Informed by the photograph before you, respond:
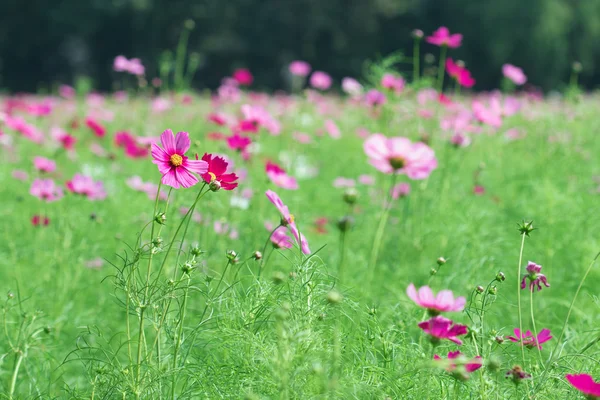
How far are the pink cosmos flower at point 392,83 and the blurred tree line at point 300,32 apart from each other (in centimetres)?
1668

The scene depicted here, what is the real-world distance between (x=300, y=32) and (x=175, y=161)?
19.4 meters

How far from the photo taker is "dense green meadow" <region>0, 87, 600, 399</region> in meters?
0.98

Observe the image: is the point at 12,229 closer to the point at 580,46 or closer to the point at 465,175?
the point at 465,175

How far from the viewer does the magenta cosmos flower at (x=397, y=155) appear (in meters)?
1.14

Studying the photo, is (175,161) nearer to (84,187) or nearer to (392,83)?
(84,187)

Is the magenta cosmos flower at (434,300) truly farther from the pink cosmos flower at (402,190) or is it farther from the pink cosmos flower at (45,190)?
the pink cosmos flower at (402,190)

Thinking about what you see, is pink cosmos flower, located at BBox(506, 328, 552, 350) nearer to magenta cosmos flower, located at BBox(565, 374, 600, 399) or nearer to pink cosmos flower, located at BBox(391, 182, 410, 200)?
magenta cosmos flower, located at BBox(565, 374, 600, 399)

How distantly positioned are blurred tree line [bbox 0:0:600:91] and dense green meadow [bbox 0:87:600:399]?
15.7 meters

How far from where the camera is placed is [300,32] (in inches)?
777

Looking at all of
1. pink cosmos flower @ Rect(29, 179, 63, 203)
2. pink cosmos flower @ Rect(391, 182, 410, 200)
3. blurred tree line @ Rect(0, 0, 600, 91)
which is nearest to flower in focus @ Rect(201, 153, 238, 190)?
pink cosmos flower @ Rect(29, 179, 63, 203)

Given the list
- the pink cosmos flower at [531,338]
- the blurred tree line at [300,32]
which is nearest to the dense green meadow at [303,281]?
the pink cosmos flower at [531,338]

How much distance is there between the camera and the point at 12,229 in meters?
2.52

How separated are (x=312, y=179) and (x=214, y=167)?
9.54 feet

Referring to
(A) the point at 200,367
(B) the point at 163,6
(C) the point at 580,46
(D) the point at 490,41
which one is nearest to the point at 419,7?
(D) the point at 490,41
